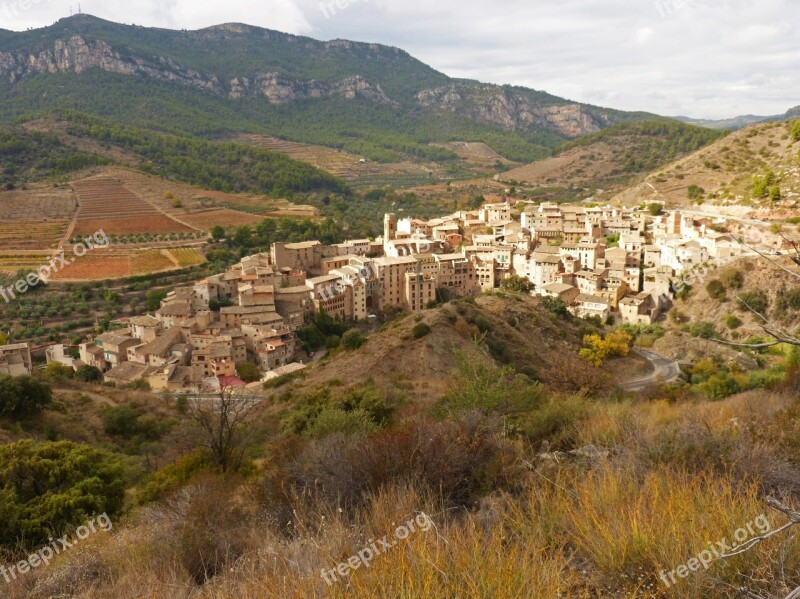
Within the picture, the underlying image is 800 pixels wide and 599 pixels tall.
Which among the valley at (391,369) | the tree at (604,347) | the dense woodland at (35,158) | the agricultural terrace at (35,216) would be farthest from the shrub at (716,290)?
the dense woodland at (35,158)

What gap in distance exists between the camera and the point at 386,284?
33.4 m

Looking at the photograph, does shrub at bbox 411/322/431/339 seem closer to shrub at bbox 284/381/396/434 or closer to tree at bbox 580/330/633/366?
tree at bbox 580/330/633/366

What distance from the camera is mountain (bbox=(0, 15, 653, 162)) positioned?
107m

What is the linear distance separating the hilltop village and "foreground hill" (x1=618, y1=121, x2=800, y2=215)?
16.6 feet

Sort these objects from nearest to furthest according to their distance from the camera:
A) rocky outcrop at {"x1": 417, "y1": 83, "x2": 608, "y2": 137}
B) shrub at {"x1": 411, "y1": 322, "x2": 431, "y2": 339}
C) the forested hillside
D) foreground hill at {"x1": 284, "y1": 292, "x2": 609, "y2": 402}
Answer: foreground hill at {"x1": 284, "y1": 292, "x2": 609, "y2": 402}
shrub at {"x1": 411, "y1": 322, "x2": 431, "y2": 339}
the forested hillside
rocky outcrop at {"x1": 417, "y1": 83, "x2": 608, "y2": 137}

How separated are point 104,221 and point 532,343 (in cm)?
3755

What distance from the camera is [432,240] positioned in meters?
40.6

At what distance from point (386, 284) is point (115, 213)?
27803mm

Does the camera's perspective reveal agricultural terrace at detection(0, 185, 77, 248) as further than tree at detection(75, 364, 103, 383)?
Yes

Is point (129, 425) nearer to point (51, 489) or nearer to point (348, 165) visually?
point (51, 489)

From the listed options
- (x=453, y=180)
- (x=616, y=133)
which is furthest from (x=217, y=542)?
(x=616, y=133)

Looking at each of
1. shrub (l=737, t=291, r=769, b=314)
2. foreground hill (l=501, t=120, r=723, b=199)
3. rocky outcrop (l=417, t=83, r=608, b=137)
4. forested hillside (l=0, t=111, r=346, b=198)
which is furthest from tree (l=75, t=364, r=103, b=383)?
rocky outcrop (l=417, t=83, r=608, b=137)

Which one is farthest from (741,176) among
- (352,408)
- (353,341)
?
(352,408)

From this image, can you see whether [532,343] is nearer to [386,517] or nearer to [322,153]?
[386,517]
